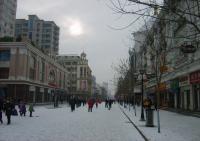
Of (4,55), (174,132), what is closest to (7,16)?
(4,55)

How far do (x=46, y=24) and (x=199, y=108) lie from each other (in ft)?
415

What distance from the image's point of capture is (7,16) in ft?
345

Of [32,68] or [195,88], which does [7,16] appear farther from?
[195,88]

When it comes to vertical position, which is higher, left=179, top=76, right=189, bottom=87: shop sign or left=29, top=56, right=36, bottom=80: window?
left=29, top=56, right=36, bottom=80: window

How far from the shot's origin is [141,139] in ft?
44.1

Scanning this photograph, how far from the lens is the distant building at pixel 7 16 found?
331 feet

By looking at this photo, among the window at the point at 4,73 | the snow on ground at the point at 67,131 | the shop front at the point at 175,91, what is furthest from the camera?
the window at the point at 4,73

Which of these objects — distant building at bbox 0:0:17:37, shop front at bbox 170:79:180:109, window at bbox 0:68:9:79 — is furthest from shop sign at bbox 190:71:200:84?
distant building at bbox 0:0:17:37

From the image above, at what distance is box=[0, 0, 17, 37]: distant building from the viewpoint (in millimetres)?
101000

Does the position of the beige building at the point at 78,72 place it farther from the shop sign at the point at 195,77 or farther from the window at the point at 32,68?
the shop sign at the point at 195,77

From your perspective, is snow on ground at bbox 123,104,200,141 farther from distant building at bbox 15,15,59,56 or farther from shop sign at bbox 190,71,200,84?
distant building at bbox 15,15,59,56

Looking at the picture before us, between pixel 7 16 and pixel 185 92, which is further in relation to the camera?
pixel 7 16

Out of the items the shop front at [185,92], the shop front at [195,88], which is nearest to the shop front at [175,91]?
the shop front at [185,92]

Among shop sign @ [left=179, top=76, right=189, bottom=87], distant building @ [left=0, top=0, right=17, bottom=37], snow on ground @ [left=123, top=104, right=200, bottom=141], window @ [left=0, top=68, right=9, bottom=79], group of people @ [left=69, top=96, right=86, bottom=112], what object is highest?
distant building @ [left=0, top=0, right=17, bottom=37]
